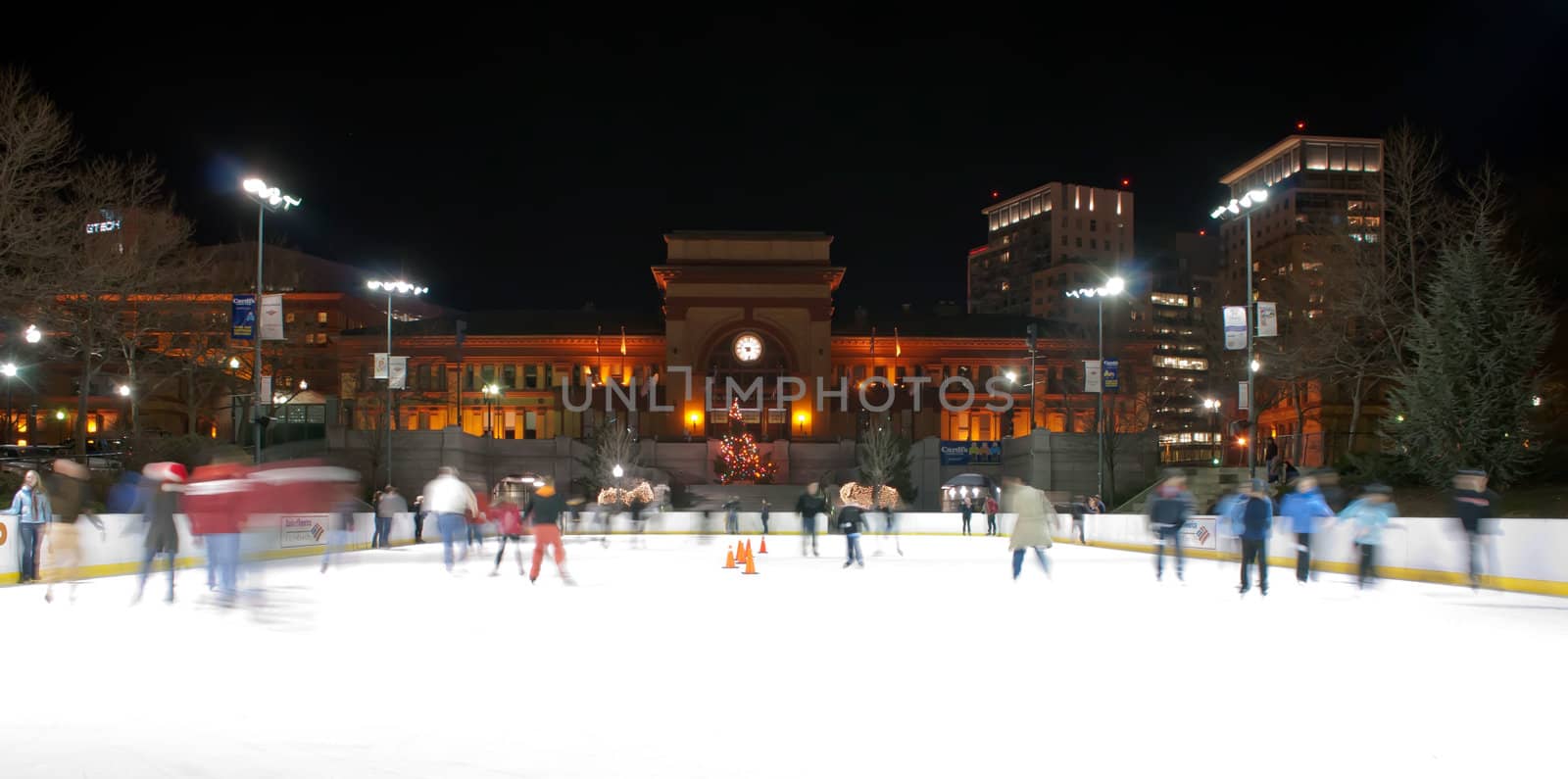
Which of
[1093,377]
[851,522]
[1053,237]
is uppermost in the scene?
[1053,237]

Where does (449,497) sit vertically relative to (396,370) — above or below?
below

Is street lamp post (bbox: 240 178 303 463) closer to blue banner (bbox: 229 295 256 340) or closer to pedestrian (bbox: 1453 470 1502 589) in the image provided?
blue banner (bbox: 229 295 256 340)

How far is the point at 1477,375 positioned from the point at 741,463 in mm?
41979

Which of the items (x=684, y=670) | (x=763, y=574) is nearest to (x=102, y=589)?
(x=763, y=574)

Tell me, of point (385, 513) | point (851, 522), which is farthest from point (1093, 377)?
point (385, 513)

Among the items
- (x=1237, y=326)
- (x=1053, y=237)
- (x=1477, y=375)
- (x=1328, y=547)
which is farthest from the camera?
(x=1053, y=237)

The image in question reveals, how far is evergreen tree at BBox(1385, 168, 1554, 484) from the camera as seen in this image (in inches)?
1151

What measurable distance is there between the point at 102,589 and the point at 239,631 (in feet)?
24.2

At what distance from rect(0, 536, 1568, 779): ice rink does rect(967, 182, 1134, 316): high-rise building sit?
14232 centimetres

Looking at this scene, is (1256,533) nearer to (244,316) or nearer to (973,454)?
(244,316)

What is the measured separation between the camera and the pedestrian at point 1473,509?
55.8 feet

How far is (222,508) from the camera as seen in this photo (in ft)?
47.9

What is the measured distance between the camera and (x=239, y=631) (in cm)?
1227

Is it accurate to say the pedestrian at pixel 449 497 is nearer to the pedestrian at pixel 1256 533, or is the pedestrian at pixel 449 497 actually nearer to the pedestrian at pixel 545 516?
the pedestrian at pixel 545 516
